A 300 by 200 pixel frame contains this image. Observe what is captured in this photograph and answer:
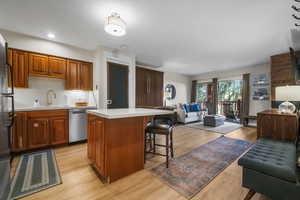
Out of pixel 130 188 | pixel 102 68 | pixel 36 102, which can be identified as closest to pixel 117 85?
pixel 102 68

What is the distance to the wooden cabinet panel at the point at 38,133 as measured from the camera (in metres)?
2.62

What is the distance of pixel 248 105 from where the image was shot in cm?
558

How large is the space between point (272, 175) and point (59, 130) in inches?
145

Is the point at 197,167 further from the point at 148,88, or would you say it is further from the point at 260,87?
the point at 260,87

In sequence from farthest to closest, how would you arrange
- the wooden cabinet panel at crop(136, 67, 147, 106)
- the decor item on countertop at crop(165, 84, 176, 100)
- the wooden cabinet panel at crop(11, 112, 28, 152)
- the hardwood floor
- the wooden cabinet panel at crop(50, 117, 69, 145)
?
the decor item on countertop at crop(165, 84, 176, 100) < the wooden cabinet panel at crop(136, 67, 147, 106) < the wooden cabinet panel at crop(50, 117, 69, 145) < the wooden cabinet panel at crop(11, 112, 28, 152) < the hardwood floor

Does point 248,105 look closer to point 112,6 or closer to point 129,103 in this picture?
point 129,103

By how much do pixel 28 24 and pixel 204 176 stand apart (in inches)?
159

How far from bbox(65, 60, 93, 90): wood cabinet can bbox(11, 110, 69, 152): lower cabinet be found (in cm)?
77

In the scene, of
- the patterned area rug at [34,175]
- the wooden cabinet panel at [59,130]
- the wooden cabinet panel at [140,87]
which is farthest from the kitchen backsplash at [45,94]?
the wooden cabinet panel at [140,87]

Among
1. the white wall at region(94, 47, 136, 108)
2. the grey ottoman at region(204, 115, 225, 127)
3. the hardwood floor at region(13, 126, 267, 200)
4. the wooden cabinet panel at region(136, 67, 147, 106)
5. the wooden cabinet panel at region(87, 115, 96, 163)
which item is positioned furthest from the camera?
the grey ottoman at region(204, 115, 225, 127)

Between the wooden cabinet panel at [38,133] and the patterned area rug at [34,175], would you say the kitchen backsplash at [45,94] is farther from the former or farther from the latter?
the patterned area rug at [34,175]

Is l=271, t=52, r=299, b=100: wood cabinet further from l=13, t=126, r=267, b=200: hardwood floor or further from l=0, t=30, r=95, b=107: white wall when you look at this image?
l=0, t=30, r=95, b=107: white wall

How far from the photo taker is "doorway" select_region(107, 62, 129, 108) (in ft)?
11.5

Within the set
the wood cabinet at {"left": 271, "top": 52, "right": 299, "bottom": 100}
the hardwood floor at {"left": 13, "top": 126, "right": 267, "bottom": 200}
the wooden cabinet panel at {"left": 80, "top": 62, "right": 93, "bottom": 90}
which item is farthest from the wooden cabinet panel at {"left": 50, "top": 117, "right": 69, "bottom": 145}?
the wood cabinet at {"left": 271, "top": 52, "right": 299, "bottom": 100}
